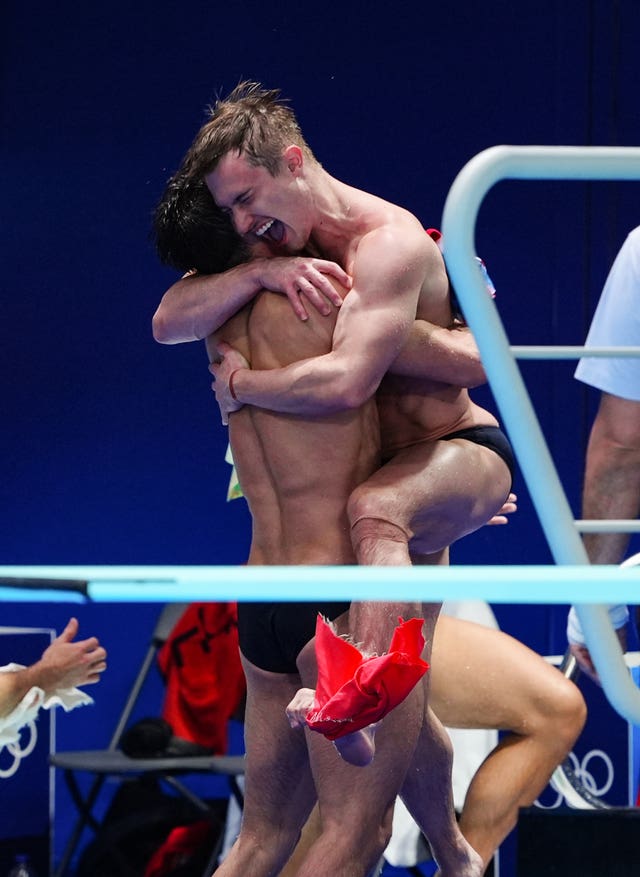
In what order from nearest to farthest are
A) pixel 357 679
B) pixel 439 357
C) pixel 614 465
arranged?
1. pixel 357 679
2. pixel 439 357
3. pixel 614 465

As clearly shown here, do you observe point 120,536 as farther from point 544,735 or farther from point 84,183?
point 544,735

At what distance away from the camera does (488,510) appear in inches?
99.1

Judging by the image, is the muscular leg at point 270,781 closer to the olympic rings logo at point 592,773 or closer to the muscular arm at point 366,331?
the muscular arm at point 366,331

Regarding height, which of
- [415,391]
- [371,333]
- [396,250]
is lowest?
[415,391]

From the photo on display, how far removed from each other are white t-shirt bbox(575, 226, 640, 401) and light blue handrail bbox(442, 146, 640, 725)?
3.67 feet

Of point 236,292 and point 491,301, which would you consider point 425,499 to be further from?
point 491,301

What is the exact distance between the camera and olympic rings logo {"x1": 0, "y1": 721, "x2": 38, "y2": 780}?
13.4 ft

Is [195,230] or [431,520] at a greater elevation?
[195,230]

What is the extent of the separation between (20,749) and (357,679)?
246 cm

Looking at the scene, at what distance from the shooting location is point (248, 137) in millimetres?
2416

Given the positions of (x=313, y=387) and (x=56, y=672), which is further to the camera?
(x=56, y=672)

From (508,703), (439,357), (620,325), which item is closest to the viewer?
(439,357)

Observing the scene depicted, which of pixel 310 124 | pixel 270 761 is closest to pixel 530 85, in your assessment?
pixel 310 124

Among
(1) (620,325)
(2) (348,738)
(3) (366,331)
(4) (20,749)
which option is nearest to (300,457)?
(3) (366,331)
